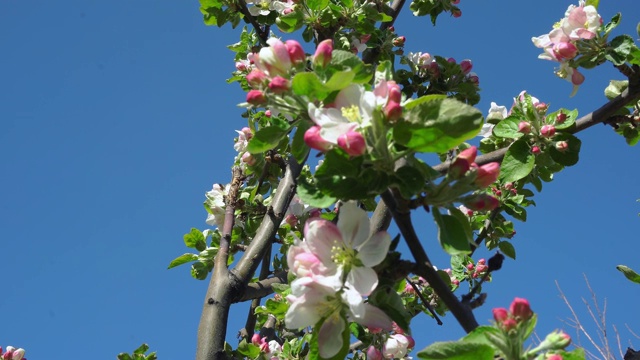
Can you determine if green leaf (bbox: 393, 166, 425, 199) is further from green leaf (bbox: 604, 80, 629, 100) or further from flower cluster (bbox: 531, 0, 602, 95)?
green leaf (bbox: 604, 80, 629, 100)

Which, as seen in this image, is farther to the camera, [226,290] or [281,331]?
[281,331]

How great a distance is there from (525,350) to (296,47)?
0.85 m

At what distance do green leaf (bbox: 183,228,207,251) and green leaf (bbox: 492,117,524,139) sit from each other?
1.55 m

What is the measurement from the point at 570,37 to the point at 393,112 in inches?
56.7

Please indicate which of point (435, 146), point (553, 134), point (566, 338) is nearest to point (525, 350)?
point (566, 338)

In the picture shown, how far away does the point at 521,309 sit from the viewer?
1094 millimetres

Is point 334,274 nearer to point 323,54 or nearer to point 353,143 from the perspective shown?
point 353,143

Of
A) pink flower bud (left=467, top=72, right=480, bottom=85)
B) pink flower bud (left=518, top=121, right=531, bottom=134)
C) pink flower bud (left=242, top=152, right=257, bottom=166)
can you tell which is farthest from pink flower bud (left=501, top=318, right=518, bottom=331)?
pink flower bud (left=467, top=72, right=480, bottom=85)

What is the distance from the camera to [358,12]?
3.26 meters

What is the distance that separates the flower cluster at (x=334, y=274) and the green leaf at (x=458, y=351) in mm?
160

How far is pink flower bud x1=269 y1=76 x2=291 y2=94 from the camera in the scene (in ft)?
4.50

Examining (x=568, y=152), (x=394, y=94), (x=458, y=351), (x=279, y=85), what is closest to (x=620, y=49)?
(x=568, y=152)

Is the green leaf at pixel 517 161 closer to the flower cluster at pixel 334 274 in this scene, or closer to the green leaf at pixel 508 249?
the green leaf at pixel 508 249

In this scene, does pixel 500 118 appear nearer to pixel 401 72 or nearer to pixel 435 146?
pixel 401 72
